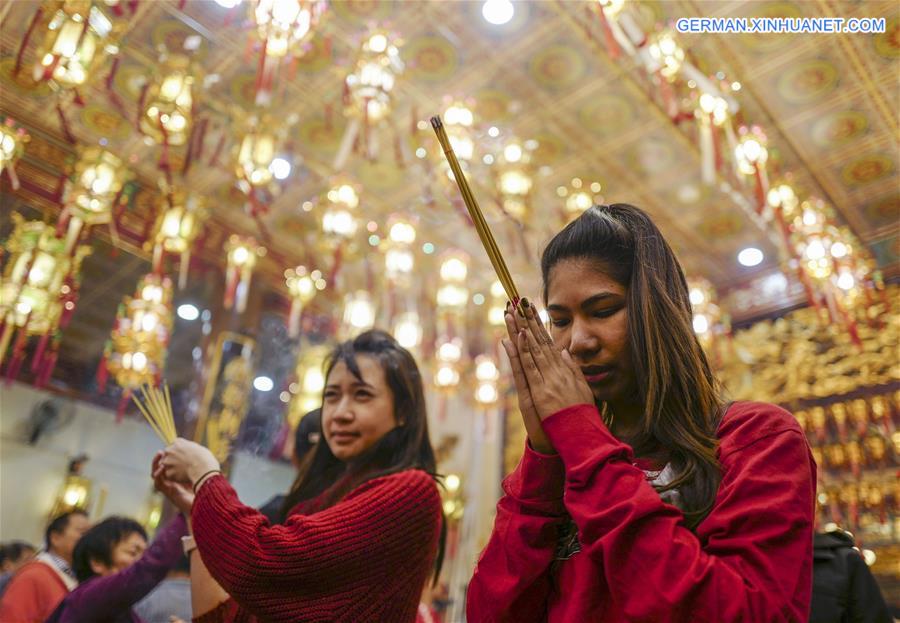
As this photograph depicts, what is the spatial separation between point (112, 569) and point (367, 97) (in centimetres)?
277

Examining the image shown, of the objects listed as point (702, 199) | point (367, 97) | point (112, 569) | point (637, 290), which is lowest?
point (112, 569)

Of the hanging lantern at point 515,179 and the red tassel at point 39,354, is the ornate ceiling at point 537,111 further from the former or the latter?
the red tassel at point 39,354

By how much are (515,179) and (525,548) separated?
3768 mm

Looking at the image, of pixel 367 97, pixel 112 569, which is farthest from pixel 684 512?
pixel 367 97

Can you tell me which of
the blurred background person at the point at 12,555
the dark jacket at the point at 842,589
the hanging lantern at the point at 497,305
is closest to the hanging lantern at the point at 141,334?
the blurred background person at the point at 12,555

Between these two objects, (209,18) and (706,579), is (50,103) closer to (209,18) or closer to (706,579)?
(209,18)

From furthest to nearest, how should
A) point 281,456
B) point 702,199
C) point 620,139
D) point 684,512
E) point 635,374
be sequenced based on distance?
point 702,199 → point 620,139 → point 281,456 → point 635,374 → point 684,512

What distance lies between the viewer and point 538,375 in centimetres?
80

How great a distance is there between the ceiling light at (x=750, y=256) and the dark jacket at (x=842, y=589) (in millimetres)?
5744

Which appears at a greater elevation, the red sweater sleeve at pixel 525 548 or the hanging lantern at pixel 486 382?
the hanging lantern at pixel 486 382

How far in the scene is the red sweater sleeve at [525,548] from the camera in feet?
2.68

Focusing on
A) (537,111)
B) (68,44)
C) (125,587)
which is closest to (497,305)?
(537,111)

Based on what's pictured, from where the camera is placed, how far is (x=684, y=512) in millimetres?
759

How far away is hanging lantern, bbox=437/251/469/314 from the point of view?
505 cm
